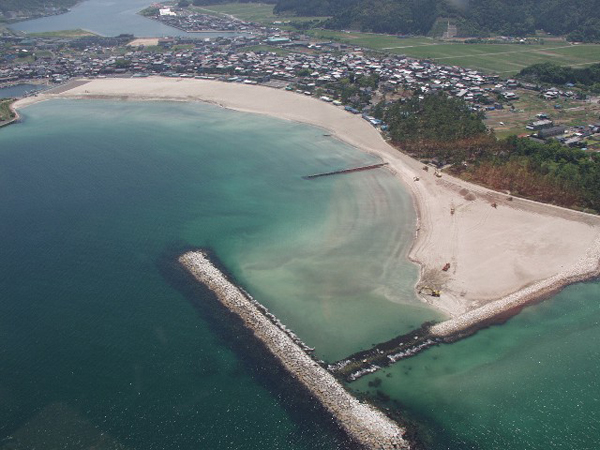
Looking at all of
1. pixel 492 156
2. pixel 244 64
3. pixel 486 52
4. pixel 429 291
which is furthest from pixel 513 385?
pixel 486 52

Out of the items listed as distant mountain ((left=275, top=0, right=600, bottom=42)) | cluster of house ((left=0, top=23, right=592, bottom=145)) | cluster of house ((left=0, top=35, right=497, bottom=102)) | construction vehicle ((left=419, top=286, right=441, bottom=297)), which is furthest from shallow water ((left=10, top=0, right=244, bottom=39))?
construction vehicle ((left=419, top=286, right=441, bottom=297))

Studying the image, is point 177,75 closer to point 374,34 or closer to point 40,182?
point 40,182

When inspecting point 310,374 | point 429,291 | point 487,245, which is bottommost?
point 310,374

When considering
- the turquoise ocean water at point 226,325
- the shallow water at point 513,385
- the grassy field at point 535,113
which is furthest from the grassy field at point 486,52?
the shallow water at point 513,385

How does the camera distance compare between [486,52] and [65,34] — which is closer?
[486,52]

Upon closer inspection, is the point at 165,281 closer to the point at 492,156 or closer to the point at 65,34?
the point at 492,156
